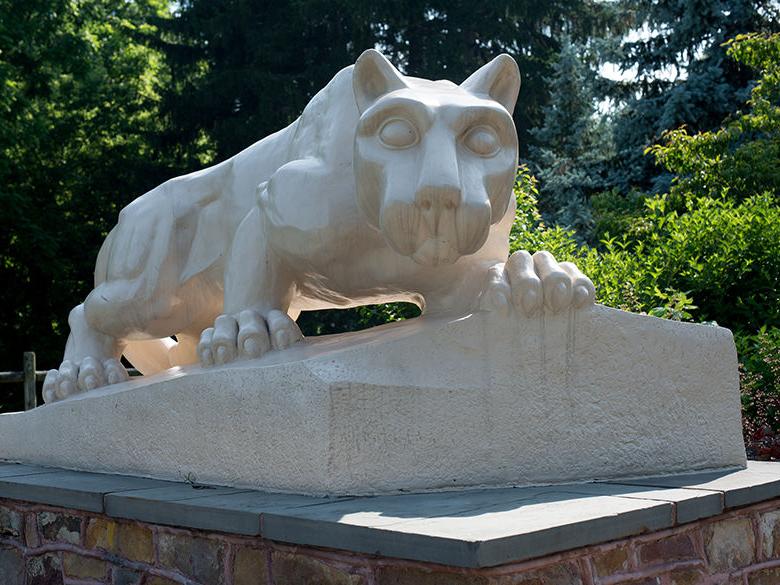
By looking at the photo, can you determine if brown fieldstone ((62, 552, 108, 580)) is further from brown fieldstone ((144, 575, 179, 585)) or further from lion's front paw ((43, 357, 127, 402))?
lion's front paw ((43, 357, 127, 402))

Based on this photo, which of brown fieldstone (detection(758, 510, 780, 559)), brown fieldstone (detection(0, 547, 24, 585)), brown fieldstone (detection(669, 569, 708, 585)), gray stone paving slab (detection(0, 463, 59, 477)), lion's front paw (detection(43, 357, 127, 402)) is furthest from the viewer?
lion's front paw (detection(43, 357, 127, 402))

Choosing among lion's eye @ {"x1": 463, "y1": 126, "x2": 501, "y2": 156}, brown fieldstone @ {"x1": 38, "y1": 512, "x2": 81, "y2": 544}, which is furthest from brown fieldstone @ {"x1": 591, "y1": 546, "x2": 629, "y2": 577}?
brown fieldstone @ {"x1": 38, "y1": 512, "x2": 81, "y2": 544}

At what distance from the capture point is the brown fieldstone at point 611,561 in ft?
9.45

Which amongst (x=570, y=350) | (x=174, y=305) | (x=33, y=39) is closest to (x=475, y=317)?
(x=570, y=350)

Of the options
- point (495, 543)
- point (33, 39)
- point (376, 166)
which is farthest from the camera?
point (33, 39)

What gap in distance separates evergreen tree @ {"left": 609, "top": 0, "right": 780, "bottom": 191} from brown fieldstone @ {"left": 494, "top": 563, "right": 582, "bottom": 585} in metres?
13.8

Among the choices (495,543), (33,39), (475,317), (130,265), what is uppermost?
(33,39)

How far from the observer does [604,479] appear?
360 centimetres

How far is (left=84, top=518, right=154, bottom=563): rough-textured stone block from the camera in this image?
3.51 metres

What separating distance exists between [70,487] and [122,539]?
35 centimetres

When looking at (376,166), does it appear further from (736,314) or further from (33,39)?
(33,39)

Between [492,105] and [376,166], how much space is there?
1.46 ft

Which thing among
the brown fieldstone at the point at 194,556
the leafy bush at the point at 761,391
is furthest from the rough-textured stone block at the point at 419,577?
the leafy bush at the point at 761,391

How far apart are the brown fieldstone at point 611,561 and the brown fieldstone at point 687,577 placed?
0.89ft
